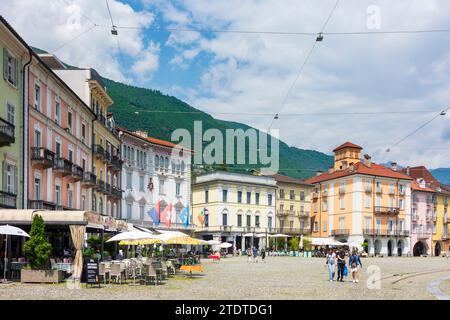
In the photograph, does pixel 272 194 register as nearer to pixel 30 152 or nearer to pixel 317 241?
pixel 317 241

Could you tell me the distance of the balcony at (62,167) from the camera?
3822 centimetres

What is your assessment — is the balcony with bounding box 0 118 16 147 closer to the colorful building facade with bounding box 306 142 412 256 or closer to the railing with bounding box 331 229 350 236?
the colorful building facade with bounding box 306 142 412 256

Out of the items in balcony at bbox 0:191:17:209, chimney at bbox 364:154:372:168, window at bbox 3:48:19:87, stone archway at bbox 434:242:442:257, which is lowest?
stone archway at bbox 434:242:442:257

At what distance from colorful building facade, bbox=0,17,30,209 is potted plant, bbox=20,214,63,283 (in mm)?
5874

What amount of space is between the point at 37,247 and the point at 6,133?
24.5 ft

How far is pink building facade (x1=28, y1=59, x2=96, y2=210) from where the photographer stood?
1346 inches

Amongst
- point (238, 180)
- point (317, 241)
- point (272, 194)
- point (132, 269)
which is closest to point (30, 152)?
point (132, 269)

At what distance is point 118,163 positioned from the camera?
57.8 meters

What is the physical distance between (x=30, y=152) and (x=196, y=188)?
54.8m

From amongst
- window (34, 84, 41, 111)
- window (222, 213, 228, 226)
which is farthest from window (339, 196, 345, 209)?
window (34, 84, 41, 111)

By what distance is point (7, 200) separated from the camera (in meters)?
29.9

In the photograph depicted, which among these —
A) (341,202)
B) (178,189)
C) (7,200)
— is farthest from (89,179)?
(341,202)

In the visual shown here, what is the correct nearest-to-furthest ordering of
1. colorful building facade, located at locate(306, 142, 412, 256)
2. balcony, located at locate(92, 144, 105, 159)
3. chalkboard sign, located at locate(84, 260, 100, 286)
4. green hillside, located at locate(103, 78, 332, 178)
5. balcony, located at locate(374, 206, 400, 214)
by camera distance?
chalkboard sign, located at locate(84, 260, 100, 286)
balcony, located at locate(92, 144, 105, 159)
colorful building facade, located at locate(306, 142, 412, 256)
balcony, located at locate(374, 206, 400, 214)
green hillside, located at locate(103, 78, 332, 178)

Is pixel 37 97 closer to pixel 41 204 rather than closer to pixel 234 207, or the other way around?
pixel 41 204
